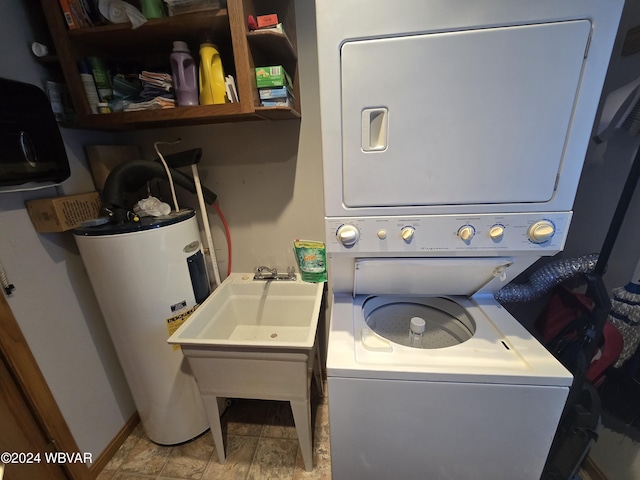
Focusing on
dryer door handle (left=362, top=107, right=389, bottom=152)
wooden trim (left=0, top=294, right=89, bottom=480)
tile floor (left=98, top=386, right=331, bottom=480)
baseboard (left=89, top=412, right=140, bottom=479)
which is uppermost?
dryer door handle (left=362, top=107, right=389, bottom=152)

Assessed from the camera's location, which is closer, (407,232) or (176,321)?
(407,232)

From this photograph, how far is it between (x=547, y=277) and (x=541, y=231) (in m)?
0.57

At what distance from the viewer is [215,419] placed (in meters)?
1.26

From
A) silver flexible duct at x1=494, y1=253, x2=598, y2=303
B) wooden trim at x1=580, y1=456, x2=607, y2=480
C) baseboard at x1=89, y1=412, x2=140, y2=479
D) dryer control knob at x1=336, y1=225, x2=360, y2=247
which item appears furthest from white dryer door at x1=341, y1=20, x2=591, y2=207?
baseboard at x1=89, y1=412, x2=140, y2=479

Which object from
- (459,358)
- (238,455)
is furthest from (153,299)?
(459,358)

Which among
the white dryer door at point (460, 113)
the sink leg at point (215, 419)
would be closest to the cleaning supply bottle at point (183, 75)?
the white dryer door at point (460, 113)

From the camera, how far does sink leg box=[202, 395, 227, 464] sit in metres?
1.22

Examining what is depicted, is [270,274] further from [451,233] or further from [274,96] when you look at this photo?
[451,233]

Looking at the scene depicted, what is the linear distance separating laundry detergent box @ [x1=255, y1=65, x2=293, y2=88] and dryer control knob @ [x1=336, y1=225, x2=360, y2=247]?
27.1 inches

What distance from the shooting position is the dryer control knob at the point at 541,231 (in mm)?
706

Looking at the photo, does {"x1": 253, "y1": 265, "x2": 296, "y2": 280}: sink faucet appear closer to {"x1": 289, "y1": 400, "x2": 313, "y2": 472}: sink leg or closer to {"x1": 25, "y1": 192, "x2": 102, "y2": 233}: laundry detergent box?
{"x1": 289, "y1": 400, "x2": 313, "y2": 472}: sink leg

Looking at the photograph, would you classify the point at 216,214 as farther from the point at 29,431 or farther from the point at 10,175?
the point at 29,431

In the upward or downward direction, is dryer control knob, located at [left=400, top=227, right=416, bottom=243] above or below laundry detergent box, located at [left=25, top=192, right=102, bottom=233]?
below

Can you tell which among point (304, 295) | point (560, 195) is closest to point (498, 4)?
point (560, 195)
